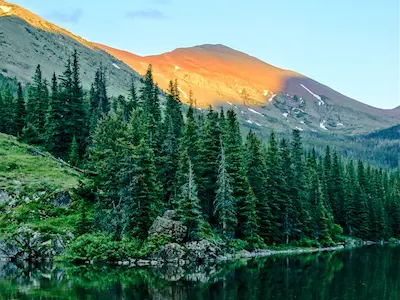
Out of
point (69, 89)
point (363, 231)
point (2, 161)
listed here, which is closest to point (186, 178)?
point (2, 161)

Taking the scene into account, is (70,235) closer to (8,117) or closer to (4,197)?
(4,197)

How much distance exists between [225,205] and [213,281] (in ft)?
81.0

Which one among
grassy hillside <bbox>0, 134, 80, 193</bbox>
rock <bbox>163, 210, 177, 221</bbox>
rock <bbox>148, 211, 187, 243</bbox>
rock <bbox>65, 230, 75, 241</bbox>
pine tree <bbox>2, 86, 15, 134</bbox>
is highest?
pine tree <bbox>2, 86, 15, 134</bbox>

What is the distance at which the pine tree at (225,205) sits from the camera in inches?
2665

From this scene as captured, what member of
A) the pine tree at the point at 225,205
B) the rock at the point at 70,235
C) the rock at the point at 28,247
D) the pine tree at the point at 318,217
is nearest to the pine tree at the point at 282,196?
the pine tree at the point at 318,217

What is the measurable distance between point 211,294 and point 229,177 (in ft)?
111

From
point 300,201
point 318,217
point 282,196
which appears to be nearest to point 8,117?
point 282,196

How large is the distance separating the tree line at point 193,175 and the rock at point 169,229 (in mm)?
1105

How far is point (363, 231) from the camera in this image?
4077 inches

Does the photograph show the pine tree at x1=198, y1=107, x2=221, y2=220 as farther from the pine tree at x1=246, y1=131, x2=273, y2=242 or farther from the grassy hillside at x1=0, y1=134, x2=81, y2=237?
the grassy hillside at x1=0, y1=134, x2=81, y2=237

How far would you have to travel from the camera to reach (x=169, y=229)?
59.1 meters

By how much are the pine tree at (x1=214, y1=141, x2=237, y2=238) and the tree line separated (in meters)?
0.14

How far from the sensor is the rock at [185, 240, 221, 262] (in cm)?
5931

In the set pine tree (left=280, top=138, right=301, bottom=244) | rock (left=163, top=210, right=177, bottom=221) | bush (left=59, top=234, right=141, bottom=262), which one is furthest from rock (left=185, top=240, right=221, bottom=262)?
pine tree (left=280, top=138, right=301, bottom=244)
